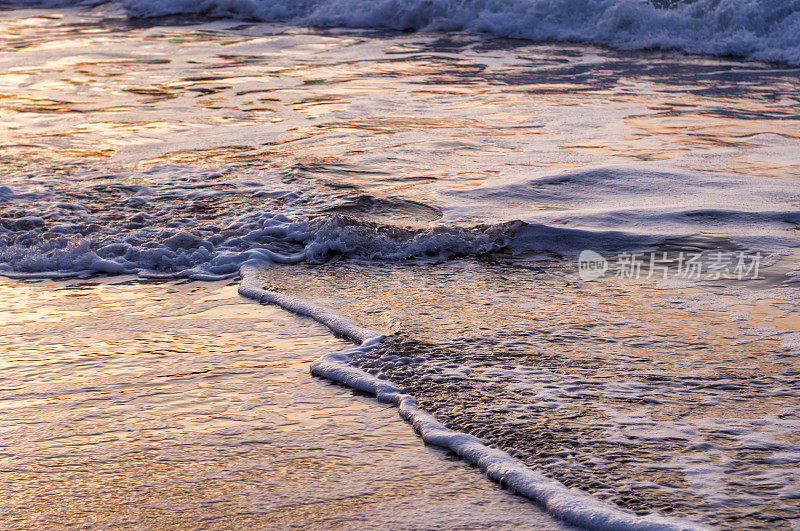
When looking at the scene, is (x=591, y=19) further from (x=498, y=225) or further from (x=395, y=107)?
(x=498, y=225)

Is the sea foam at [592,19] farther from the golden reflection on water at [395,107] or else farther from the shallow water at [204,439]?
the shallow water at [204,439]

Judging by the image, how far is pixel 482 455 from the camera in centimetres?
246

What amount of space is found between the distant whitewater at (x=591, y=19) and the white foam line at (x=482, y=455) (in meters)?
8.42

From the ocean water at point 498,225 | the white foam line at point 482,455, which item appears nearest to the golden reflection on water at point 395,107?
the ocean water at point 498,225

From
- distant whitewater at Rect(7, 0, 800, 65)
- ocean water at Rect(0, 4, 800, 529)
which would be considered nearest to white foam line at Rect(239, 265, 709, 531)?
ocean water at Rect(0, 4, 800, 529)

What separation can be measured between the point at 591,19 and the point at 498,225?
8696mm

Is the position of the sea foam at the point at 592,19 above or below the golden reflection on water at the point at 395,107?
above

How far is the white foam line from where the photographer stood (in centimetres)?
214

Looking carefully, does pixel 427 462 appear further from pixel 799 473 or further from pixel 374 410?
pixel 799 473

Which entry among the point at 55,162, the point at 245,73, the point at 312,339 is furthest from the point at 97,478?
the point at 245,73

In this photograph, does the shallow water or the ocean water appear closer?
the shallow water

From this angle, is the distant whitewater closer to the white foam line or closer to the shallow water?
the white foam line

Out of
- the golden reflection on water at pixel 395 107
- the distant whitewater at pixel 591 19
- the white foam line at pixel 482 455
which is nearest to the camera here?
the white foam line at pixel 482 455

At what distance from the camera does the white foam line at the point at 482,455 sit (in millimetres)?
2143
